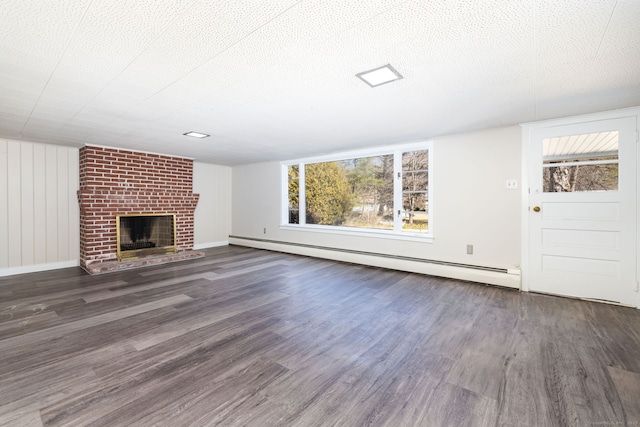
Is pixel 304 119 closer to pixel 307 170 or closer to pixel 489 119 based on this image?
pixel 489 119

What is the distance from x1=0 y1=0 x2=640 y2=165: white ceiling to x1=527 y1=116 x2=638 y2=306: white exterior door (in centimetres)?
35

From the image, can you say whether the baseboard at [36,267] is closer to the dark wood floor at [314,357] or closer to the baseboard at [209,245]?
the dark wood floor at [314,357]

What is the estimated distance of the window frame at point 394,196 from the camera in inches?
172

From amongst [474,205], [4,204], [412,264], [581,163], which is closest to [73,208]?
[4,204]

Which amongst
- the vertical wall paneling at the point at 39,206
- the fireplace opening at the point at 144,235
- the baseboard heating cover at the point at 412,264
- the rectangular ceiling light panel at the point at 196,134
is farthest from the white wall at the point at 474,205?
the vertical wall paneling at the point at 39,206

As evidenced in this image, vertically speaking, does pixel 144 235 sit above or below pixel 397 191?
below

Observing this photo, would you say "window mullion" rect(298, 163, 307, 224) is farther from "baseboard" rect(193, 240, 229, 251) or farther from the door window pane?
the door window pane

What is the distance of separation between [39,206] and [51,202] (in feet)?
0.51

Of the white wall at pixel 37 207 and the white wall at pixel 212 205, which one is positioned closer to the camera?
the white wall at pixel 37 207

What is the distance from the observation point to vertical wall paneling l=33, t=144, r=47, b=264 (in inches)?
178

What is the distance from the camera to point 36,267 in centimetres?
452

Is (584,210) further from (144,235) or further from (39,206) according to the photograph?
(39,206)

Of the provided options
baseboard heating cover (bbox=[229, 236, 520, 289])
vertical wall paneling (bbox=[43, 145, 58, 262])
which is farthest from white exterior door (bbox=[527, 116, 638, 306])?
vertical wall paneling (bbox=[43, 145, 58, 262])

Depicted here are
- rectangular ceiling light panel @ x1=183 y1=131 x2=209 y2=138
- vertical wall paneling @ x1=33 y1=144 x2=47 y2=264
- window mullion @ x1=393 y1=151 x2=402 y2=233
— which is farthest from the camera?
window mullion @ x1=393 y1=151 x2=402 y2=233
